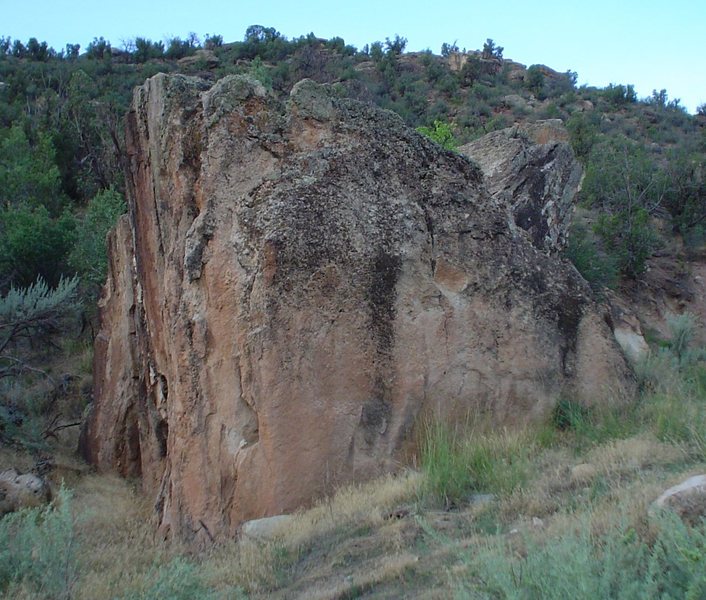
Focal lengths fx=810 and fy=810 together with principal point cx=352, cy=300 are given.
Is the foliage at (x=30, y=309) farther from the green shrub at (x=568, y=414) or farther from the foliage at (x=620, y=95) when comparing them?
the foliage at (x=620, y=95)

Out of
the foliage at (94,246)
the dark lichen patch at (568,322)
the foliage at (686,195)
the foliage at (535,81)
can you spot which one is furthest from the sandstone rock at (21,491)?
the foliage at (535,81)

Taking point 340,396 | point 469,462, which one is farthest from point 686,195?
point 469,462

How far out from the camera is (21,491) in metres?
A: 7.86

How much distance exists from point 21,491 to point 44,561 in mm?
3527

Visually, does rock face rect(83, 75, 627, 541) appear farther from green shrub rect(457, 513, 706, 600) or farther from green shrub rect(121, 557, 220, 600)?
green shrub rect(457, 513, 706, 600)

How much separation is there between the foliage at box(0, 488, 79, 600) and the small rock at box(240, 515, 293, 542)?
114 centimetres

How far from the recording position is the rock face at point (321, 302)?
19.6 ft

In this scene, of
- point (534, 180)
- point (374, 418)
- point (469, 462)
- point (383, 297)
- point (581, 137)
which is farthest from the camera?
point (581, 137)

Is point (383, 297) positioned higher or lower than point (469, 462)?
higher

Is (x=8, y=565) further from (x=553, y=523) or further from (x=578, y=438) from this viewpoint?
(x=578, y=438)

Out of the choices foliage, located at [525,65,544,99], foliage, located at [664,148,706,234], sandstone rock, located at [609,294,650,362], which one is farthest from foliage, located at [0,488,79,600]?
foliage, located at [525,65,544,99]

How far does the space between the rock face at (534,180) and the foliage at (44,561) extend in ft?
27.6

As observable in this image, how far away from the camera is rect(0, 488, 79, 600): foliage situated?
178 inches

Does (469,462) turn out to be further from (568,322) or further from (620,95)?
(620,95)
